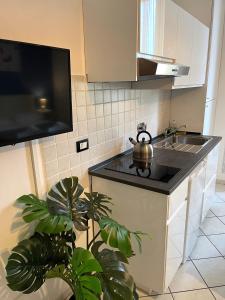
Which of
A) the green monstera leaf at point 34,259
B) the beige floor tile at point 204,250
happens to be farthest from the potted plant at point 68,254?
the beige floor tile at point 204,250

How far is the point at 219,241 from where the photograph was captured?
227 cm

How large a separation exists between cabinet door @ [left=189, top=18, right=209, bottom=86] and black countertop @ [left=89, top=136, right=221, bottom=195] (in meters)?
0.71

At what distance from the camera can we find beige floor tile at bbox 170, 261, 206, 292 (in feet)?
5.80

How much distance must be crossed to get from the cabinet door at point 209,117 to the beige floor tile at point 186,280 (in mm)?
1603

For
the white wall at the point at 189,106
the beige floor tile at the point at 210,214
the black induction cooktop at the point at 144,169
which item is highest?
the white wall at the point at 189,106

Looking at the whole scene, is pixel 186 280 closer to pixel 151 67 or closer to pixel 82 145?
pixel 82 145

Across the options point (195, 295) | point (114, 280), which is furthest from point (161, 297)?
point (114, 280)

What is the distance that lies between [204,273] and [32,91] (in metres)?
1.91

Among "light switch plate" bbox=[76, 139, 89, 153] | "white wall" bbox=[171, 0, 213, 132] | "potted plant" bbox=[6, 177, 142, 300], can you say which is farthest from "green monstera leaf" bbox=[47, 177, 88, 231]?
"white wall" bbox=[171, 0, 213, 132]

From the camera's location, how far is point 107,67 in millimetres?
1451

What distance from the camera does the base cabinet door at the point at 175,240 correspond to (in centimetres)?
152

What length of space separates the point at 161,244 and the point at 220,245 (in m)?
1.06

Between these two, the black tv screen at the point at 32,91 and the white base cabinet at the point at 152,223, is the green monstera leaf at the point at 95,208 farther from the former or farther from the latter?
the black tv screen at the point at 32,91

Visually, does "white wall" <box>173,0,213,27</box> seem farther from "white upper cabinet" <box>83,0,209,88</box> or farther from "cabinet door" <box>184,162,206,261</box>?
"cabinet door" <box>184,162,206,261</box>
